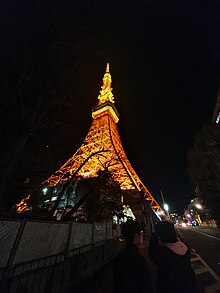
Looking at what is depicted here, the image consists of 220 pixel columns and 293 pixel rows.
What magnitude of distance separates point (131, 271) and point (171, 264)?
0.57m

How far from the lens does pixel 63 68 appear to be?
4.68 metres

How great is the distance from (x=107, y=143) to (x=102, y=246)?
2115 cm

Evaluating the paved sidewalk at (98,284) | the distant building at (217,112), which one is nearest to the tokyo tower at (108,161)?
the paved sidewalk at (98,284)

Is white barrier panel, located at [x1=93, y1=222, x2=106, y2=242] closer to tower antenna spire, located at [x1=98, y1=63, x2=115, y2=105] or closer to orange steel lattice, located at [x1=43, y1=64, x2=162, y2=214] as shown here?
orange steel lattice, located at [x1=43, y1=64, x2=162, y2=214]

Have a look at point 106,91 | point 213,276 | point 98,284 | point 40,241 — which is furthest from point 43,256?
point 106,91

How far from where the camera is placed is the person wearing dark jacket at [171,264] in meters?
1.76

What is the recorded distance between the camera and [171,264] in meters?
1.85

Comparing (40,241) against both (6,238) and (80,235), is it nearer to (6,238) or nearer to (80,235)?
(6,238)

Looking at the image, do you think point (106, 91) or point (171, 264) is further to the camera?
point (106, 91)

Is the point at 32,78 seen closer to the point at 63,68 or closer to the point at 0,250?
the point at 63,68

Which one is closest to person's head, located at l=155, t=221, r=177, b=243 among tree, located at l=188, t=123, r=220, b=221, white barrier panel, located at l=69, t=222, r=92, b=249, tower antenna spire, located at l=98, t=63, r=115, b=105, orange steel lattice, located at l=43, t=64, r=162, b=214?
white barrier panel, located at l=69, t=222, r=92, b=249

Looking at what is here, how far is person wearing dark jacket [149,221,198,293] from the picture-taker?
176 centimetres

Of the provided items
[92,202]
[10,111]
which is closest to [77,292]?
[10,111]

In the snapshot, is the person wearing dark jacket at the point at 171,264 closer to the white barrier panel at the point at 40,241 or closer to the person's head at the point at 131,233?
the person's head at the point at 131,233
